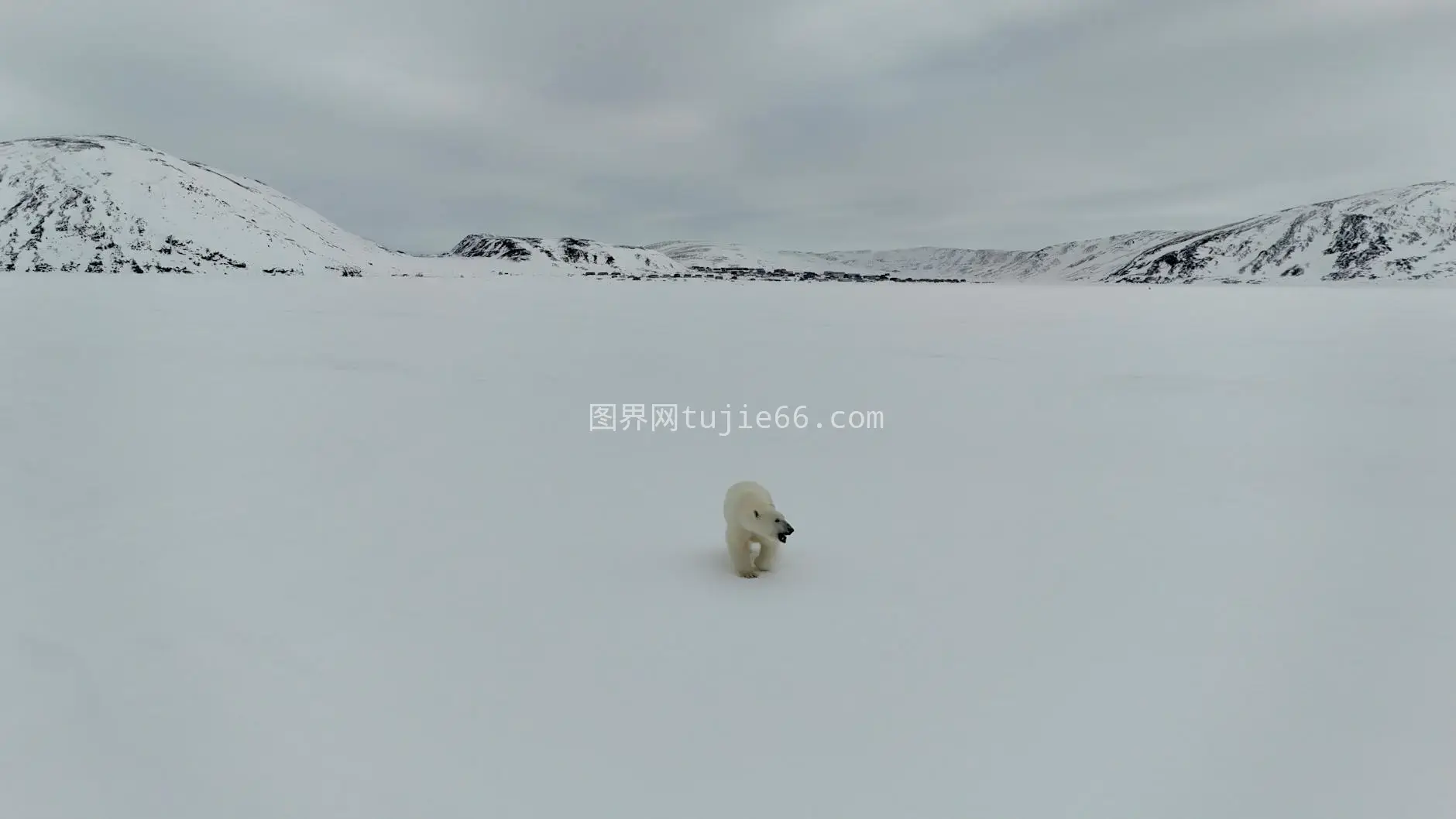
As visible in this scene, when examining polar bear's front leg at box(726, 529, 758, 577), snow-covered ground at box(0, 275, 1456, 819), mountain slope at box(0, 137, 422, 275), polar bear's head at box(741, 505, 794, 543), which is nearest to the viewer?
snow-covered ground at box(0, 275, 1456, 819)

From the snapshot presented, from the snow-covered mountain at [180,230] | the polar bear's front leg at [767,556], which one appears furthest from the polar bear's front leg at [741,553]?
the snow-covered mountain at [180,230]

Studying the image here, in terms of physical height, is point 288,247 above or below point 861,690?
above

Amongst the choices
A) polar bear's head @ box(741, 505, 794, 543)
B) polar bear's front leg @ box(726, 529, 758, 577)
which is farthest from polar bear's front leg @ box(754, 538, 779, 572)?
polar bear's head @ box(741, 505, 794, 543)

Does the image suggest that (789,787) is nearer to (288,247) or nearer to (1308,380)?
(1308,380)

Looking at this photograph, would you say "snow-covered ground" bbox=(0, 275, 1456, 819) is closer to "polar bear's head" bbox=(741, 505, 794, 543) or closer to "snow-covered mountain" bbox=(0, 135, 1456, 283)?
"polar bear's head" bbox=(741, 505, 794, 543)

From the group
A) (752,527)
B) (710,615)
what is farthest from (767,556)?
(710,615)

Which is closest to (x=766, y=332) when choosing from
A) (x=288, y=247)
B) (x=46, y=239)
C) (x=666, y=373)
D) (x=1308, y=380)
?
(x=666, y=373)

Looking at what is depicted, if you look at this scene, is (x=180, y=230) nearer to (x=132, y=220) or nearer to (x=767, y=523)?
(x=132, y=220)
